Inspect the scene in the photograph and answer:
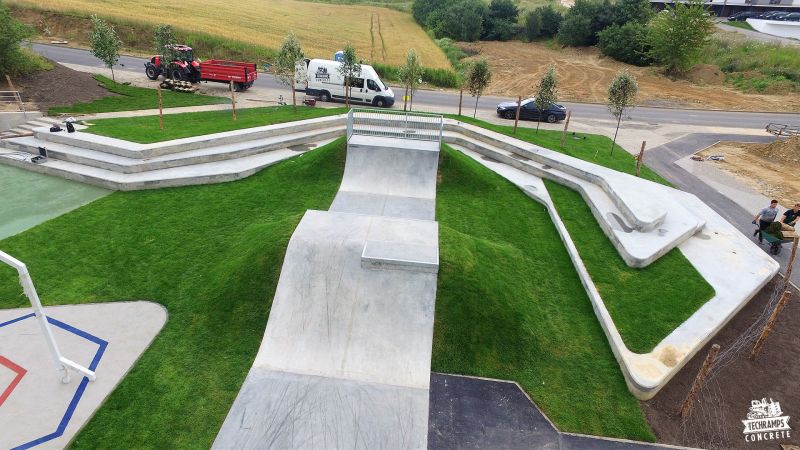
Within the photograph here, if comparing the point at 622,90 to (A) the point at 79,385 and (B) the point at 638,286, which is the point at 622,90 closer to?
(B) the point at 638,286

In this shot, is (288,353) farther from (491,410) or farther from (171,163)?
(171,163)

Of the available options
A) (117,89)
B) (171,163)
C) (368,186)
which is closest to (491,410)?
(368,186)

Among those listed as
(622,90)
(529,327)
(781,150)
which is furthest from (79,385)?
(781,150)

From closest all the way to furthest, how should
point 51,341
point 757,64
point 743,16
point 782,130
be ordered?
point 51,341 → point 782,130 → point 757,64 → point 743,16

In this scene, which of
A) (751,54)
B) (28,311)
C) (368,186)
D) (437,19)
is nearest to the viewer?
(28,311)

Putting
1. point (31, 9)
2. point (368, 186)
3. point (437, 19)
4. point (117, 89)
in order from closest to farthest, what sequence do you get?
1. point (368, 186)
2. point (117, 89)
3. point (31, 9)
4. point (437, 19)

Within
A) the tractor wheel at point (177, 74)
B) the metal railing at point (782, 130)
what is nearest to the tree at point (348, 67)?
the tractor wheel at point (177, 74)

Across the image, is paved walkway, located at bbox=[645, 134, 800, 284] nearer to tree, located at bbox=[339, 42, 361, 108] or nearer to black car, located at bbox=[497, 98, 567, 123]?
black car, located at bbox=[497, 98, 567, 123]
